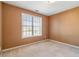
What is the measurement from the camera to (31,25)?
4758 millimetres

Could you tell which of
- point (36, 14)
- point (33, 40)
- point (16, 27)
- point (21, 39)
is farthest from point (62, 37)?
point (16, 27)

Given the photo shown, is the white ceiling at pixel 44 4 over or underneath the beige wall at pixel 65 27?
over

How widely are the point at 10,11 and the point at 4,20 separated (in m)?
0.51

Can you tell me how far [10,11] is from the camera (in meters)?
3.44

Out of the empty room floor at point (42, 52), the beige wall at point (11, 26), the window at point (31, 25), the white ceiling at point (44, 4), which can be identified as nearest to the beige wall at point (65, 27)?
the white ceiling at point (44, 4)

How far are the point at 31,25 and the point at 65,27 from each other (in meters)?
2.08

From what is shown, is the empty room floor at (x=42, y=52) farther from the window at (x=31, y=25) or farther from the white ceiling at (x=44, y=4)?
the white ceiling at (x=44, y=4)

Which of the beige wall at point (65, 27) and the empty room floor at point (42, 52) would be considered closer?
the empty room floor at point (42, 52)

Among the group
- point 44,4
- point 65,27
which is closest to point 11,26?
point 44,4

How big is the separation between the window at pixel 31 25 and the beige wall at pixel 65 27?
38.3 inches

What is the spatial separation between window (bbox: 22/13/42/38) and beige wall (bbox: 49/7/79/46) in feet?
3.19

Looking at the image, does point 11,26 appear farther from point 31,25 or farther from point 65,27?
point 65,27

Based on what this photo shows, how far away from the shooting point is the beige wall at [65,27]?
4.02 metres

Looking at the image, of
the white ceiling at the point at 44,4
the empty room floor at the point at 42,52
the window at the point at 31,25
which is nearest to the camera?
the empty room floor at the point at 42,52
